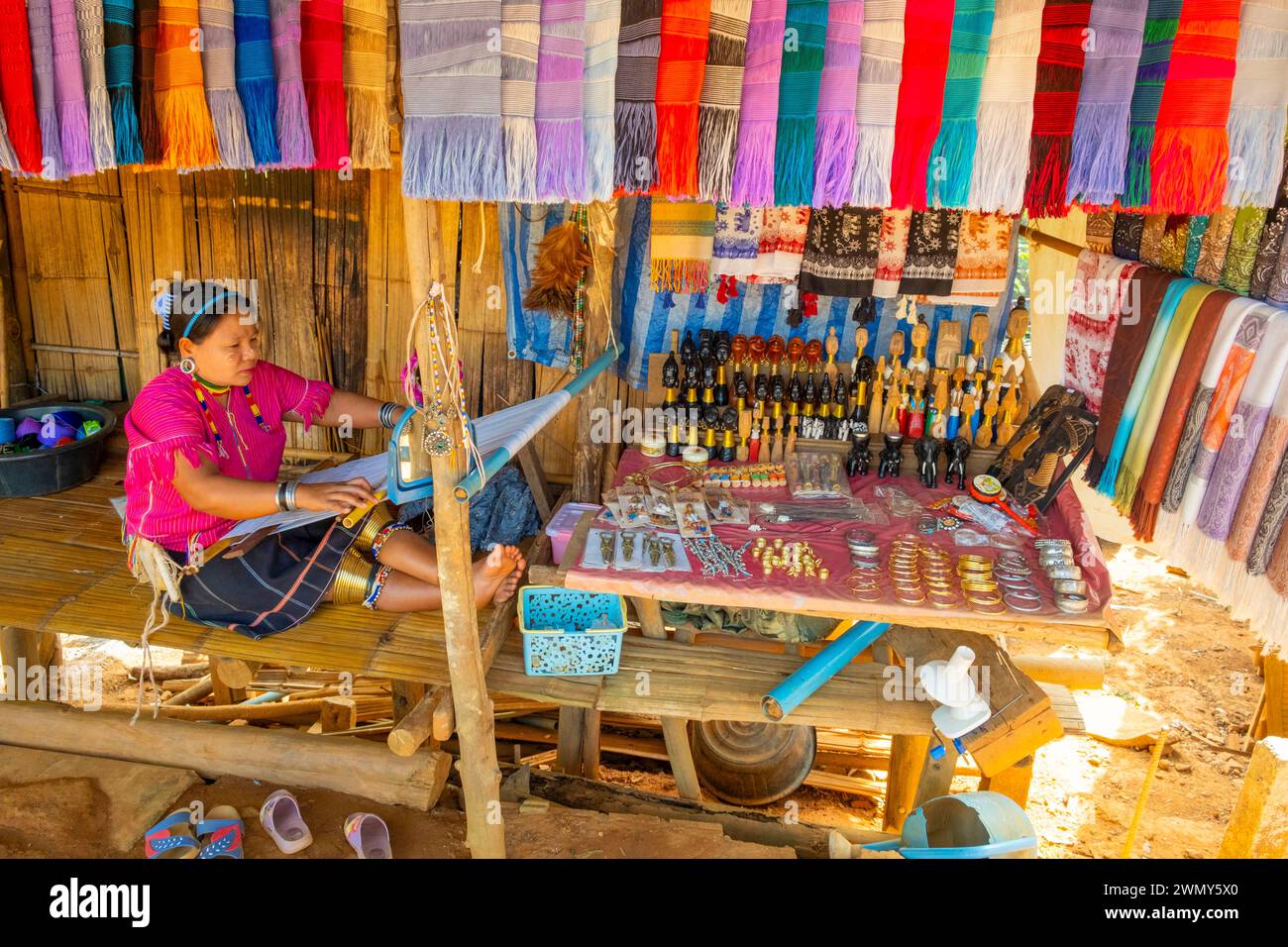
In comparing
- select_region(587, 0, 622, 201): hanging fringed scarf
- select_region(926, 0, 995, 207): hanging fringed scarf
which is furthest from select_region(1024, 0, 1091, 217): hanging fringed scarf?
select_region(587, 0, 622, 201): hanging fringed scarf

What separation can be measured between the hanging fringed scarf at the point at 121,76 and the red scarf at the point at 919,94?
218 centimetres

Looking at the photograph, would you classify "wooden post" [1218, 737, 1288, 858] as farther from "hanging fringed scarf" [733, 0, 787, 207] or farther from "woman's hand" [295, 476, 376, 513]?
"woman's hand" [295, 476, 376, 513]

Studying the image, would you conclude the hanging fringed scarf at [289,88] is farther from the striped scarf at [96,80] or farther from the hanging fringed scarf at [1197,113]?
the hanging fringed scarf at [1197,113]

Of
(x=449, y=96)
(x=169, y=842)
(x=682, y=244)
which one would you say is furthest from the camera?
(x=682, y=244)

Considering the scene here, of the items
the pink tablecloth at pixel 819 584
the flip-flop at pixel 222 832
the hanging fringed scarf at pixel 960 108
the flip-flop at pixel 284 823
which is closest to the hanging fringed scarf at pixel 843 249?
the pink tablecloth at pixel 819 584

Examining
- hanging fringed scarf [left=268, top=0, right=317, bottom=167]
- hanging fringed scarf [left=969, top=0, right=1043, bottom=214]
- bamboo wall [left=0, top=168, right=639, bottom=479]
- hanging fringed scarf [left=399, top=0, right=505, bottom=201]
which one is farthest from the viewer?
bamboo wall [left=0, top=168, right=639, bottom=479]

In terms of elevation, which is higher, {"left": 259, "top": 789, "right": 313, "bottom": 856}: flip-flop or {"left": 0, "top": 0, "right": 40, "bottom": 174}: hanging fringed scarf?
{"left": 0, "top": 0, "right": 40, "bottom": 174}: hanging fringed scarf

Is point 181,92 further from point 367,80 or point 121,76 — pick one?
point 367,80

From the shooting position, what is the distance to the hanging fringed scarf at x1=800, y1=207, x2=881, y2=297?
3.96 metres

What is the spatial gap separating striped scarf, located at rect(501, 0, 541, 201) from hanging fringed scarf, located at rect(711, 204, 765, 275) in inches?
64.8

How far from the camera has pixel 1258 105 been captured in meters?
2.47

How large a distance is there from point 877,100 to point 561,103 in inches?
34.5

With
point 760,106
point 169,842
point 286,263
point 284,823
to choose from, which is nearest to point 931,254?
point 760,106

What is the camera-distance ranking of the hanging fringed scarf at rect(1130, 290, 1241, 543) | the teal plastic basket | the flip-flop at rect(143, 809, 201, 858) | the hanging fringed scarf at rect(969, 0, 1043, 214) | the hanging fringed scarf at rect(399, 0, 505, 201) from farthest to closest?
the teal plastic basket
the flip-flop at rect(143, 809, 201, 858)
the hanging fringed scarf at rect(1130, 290, 1241, 543)
the hanging fringed scarf at rect(969, 0, 1043, 214)
the hanging fringed scarf at rect(399, 0, 505, 201)
